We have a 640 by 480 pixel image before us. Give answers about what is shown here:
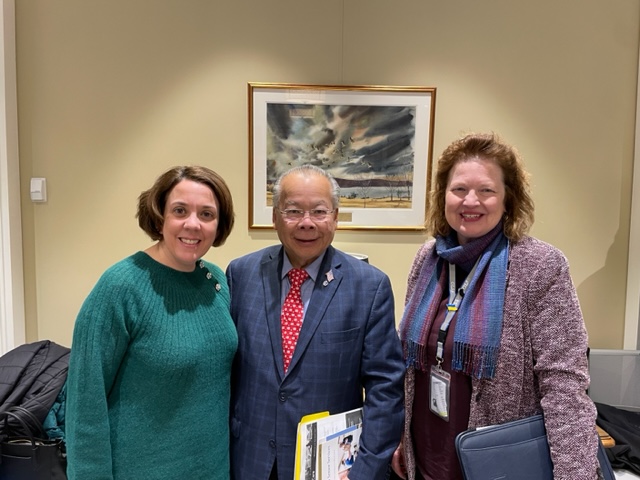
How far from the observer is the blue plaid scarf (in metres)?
1.19

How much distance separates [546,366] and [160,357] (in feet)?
3.29

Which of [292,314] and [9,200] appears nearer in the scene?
[292,314]

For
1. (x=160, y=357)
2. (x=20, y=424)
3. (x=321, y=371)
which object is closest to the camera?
(x=160, y=357)

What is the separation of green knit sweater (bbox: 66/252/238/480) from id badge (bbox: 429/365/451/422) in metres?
0.60

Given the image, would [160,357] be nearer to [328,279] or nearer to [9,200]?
[328,279]

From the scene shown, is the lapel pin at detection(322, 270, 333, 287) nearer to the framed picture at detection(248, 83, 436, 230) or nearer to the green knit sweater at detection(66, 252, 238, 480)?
the green knit sweater at detection(66, 252, 238, 480)

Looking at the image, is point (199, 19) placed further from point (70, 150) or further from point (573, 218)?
point (573, 218)

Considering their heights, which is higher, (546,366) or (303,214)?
(303,214)

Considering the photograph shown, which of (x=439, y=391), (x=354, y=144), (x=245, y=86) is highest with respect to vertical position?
(x=245, y=86)

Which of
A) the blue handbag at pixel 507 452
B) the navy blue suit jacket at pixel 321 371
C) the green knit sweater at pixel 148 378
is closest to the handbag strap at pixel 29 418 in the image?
the green knit sweater at pixel 148 378

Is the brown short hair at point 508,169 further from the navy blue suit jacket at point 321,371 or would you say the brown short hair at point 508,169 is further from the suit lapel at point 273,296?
the suit lapel at point 273,296

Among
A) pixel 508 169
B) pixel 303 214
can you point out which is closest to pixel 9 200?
pixel 303 214

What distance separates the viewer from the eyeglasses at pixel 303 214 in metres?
1.29

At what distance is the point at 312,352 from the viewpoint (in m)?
1.24
